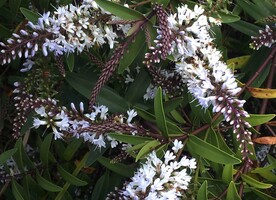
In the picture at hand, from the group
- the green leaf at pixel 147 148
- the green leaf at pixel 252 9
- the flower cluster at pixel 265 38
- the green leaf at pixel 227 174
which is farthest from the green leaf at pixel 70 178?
the green leaf at pixel 252 9

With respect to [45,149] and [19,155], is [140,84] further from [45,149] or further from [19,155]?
[19,155]

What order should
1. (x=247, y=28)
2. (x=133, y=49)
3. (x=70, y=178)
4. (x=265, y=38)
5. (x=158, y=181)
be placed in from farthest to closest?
(x=247, y=28) → (x=70, y=178) → (x=265, y=38) → (x=133, y=49) → (x=158, y=181)

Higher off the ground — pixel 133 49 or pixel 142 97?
pixel 133 49

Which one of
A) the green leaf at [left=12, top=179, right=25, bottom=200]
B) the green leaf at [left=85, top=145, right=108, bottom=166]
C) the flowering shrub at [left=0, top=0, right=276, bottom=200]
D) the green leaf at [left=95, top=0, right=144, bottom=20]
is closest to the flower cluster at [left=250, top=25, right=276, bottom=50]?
the flowering shrub at [left=0, top=0, right=276, bottom=200]

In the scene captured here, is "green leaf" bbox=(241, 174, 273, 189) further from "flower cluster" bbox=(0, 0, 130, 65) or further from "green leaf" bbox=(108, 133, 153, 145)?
"flower cluster" bbox=(0, 0, 130, 65)

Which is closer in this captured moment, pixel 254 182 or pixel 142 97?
pixel 254 182

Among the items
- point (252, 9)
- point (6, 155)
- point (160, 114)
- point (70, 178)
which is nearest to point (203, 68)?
point (160, 114)
